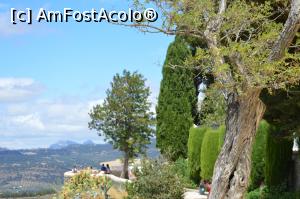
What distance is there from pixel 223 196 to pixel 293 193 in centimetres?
663

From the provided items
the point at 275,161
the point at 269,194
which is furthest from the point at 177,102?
the point at 269,194

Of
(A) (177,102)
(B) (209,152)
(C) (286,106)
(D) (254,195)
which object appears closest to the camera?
(C) (286,106)

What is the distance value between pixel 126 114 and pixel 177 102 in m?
6.10

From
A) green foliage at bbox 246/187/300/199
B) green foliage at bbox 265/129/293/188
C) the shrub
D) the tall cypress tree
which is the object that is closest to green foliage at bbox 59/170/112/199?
the shrub

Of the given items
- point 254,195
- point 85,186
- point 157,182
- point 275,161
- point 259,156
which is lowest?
point 254,195

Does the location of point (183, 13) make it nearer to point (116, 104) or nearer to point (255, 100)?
point (255, 100)

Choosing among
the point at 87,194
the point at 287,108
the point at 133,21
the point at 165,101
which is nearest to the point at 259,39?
the point at 133,21

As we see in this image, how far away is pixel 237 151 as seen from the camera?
12.9 m

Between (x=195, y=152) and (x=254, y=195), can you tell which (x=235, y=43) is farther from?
(x=195, y=152)

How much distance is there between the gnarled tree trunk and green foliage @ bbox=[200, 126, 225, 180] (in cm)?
1086

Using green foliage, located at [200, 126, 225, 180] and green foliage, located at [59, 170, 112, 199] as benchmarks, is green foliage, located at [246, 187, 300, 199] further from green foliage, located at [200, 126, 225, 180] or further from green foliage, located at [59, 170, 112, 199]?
green foliage, located at [59, 170, 112, 199]

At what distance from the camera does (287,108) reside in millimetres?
16922

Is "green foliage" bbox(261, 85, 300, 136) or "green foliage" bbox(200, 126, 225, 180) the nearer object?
"green foliage" bbox(261, 85, 300, 136)
